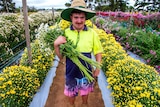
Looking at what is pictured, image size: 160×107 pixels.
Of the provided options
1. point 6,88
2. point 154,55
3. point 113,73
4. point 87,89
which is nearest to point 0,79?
point 6,88

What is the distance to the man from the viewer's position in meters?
2.04

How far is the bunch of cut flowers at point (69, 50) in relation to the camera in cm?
202

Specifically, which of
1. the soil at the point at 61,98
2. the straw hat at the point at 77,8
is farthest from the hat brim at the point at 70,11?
the soil at the point at 61,98

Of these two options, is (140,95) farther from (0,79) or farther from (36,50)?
(36,50)

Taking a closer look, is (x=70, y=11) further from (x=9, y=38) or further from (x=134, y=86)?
(x=9, y=38)

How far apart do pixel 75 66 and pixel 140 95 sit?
708 mm

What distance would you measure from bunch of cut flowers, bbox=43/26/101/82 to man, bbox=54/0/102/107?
54 mm

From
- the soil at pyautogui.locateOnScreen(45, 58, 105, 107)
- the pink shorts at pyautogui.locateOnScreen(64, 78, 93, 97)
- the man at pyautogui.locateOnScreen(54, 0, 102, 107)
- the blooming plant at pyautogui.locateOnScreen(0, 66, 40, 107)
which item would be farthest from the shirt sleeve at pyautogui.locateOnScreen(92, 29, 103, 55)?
the soil at pyautogui.locateOnScreen(45, 58, 105, 107)

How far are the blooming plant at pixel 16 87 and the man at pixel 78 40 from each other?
554 mm

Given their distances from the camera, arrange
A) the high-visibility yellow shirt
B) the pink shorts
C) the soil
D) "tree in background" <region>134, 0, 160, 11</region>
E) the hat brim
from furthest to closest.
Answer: "tree in background" <region>134, 0, 160, 11</region>, the soil, the pink shorts, the high-visibility yellow shirt, the hat brim

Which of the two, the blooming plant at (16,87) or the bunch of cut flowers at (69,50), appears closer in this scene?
the bunch of cut flowers at (69,50)

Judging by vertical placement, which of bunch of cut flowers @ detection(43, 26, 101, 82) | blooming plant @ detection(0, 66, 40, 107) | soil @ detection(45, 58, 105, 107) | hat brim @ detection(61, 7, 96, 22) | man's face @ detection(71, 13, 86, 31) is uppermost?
hat brim @ detection(61, 7, 96, 22)

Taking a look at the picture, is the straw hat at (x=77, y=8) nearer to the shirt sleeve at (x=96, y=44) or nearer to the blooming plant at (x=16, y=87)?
the shirt sleeve at (x=96, y=44)

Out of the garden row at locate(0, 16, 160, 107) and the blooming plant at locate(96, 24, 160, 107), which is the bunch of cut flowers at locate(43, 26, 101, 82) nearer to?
the garden row at locate(0, 16, 160, 107)
